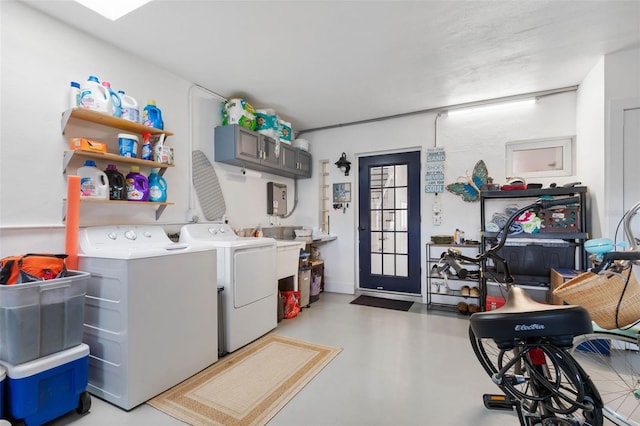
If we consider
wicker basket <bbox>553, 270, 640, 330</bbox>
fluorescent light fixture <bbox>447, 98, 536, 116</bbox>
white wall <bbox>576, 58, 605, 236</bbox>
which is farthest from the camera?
fluorescent light fixture <bbox>447, 98, 536, 116</bbox>

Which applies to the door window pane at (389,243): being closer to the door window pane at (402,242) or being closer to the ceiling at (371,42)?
the door window pane at (402,242)

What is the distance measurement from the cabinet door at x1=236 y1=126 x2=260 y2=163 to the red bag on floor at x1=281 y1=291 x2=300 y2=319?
5.34 feet

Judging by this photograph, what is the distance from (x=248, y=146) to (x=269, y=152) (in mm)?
379

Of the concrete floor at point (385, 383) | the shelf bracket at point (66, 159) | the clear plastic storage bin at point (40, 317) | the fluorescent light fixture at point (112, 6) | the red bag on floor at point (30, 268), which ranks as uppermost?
the fluorescent light fixture at point (112, 6)

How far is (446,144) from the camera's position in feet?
12.9

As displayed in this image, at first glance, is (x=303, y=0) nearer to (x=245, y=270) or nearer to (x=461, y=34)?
(x=461, y=34)

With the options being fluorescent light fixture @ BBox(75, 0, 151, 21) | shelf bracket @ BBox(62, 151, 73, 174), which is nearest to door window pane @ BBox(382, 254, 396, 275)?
shelf bracket @ BBox(62, 151, 73, 174)

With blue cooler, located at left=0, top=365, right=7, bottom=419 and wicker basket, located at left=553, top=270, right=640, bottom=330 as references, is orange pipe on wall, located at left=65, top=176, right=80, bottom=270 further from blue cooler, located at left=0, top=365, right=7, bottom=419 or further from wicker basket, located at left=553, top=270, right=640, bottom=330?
wicker basket, located at left=553, top=270, right=640, bottom=330

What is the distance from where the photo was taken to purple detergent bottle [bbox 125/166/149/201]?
8.00 ft

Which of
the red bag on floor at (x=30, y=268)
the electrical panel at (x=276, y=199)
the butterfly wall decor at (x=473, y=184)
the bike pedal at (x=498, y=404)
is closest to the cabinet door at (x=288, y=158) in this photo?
the electrical panel at (x=276, y=199)

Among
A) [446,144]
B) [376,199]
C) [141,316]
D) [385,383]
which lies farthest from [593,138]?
[141,316]

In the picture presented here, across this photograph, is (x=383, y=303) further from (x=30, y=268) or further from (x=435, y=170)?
(x=30, y=268)

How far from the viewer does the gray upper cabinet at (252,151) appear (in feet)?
10.6

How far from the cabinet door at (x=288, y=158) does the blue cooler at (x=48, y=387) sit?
2910 millimetres
